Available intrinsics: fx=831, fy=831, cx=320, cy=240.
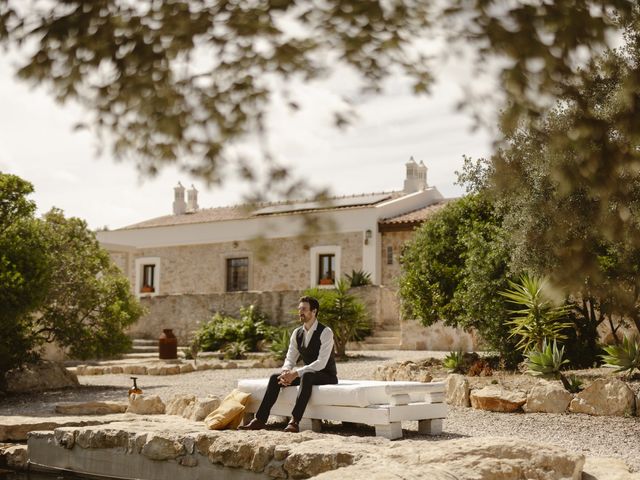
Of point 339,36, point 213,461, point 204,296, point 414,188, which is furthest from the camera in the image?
point 414,188

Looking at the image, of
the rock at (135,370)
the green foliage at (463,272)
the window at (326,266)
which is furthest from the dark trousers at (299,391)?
the window at (326,266)

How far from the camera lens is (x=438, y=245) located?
569 inches

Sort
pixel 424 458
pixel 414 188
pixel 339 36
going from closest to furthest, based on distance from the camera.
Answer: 1. pixel 339 36
2. pixel 424 458
3. pixel 414 188

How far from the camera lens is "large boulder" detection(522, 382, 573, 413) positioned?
935 centimetres

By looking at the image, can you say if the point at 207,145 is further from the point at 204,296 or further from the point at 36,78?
the point at 204,296

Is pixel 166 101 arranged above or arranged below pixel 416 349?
above

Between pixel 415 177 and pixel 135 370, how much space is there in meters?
14.2

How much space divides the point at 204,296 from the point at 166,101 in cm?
2067

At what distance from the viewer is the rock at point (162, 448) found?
7406 mm

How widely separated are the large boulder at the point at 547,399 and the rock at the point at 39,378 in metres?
7.81

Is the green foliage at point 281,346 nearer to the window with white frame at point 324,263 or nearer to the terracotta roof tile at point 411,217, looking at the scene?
the terracotta roof tile at point 411,217

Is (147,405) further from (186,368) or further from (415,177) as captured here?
(415,177)

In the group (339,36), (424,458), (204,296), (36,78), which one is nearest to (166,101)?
(36,78)

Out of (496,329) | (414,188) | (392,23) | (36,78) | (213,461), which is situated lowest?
(213,461)
